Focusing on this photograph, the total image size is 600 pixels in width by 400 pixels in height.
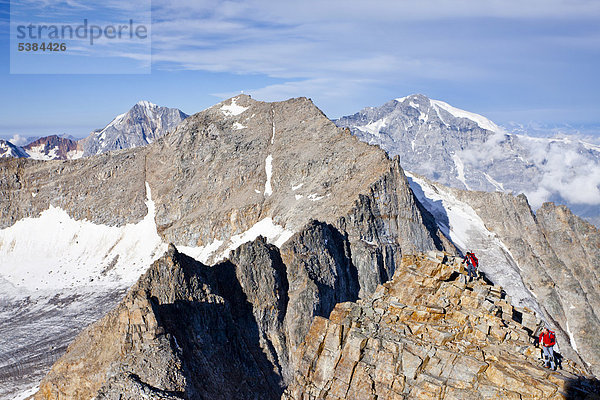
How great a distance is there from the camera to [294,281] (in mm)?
88188

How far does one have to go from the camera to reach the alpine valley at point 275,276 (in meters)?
24.9

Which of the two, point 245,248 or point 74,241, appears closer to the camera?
point 245,248

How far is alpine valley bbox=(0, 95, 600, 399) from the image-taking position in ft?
81.6

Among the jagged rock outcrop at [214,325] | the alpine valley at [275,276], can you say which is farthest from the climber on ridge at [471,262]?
the jagged rock outcrop at [214,325]

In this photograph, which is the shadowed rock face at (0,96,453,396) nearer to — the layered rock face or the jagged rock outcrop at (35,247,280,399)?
the jagged rock outcrop at (35,247,280,399)

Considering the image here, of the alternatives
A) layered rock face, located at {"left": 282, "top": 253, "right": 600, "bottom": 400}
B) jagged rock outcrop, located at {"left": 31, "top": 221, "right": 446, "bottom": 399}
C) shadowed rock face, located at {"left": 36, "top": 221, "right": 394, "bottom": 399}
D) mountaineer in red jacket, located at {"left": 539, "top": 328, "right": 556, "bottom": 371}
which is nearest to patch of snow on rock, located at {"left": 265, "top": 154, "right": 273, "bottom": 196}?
shadowed rock face, located at {"left": 36, "top": 221, "right": 394, "bottom": 399}

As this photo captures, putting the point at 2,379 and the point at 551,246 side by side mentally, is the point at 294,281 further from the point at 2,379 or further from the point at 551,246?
the point at 551,246

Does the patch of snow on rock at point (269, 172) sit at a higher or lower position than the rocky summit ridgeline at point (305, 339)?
higher

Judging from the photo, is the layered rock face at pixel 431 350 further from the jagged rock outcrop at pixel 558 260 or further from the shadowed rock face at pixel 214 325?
the jagged rock outcrop at pixel 558 260

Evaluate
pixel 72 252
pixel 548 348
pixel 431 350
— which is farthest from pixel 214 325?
pixel 72 252

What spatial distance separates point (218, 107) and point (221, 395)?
143179 millimetres

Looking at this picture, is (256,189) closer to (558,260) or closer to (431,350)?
(558,260)

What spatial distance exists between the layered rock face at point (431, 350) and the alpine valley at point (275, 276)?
89 mm

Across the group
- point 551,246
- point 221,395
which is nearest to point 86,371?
point 221,395
